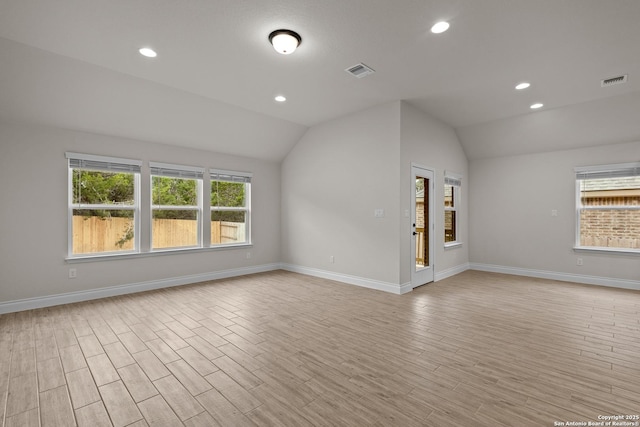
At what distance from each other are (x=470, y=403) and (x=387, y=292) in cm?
268

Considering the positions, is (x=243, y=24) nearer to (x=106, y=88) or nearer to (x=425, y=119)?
(x=106, y=88)

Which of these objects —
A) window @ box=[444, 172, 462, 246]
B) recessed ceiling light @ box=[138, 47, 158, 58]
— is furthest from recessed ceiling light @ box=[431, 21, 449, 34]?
window @ box=[444, 172, 462, 246]

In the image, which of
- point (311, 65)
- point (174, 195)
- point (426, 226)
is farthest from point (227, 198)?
point (426, 226)

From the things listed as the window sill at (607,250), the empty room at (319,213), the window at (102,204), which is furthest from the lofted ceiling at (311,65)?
the window sill at (607,250)

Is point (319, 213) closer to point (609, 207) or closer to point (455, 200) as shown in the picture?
point (455, 200)

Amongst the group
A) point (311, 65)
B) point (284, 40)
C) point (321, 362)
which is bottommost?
point (321, 362)

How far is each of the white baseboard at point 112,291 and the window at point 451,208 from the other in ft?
14.0

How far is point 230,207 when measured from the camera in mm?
6023

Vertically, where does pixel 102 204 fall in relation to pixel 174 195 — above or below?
below

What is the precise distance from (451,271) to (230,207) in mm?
4833

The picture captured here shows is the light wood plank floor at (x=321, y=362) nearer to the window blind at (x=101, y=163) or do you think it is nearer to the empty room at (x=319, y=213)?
the empty room at (x=319, y=213)

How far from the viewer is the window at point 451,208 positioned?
6000 mm

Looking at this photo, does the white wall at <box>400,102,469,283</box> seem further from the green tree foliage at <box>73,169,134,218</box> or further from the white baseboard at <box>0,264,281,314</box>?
the green tree foliage at <box>73,169,134,218</box>

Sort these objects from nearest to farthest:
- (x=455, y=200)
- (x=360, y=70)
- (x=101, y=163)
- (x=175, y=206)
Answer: (x=360, y=70) < (x=101, y=163) < (x=175, y=206) < (x=455, y=200)
